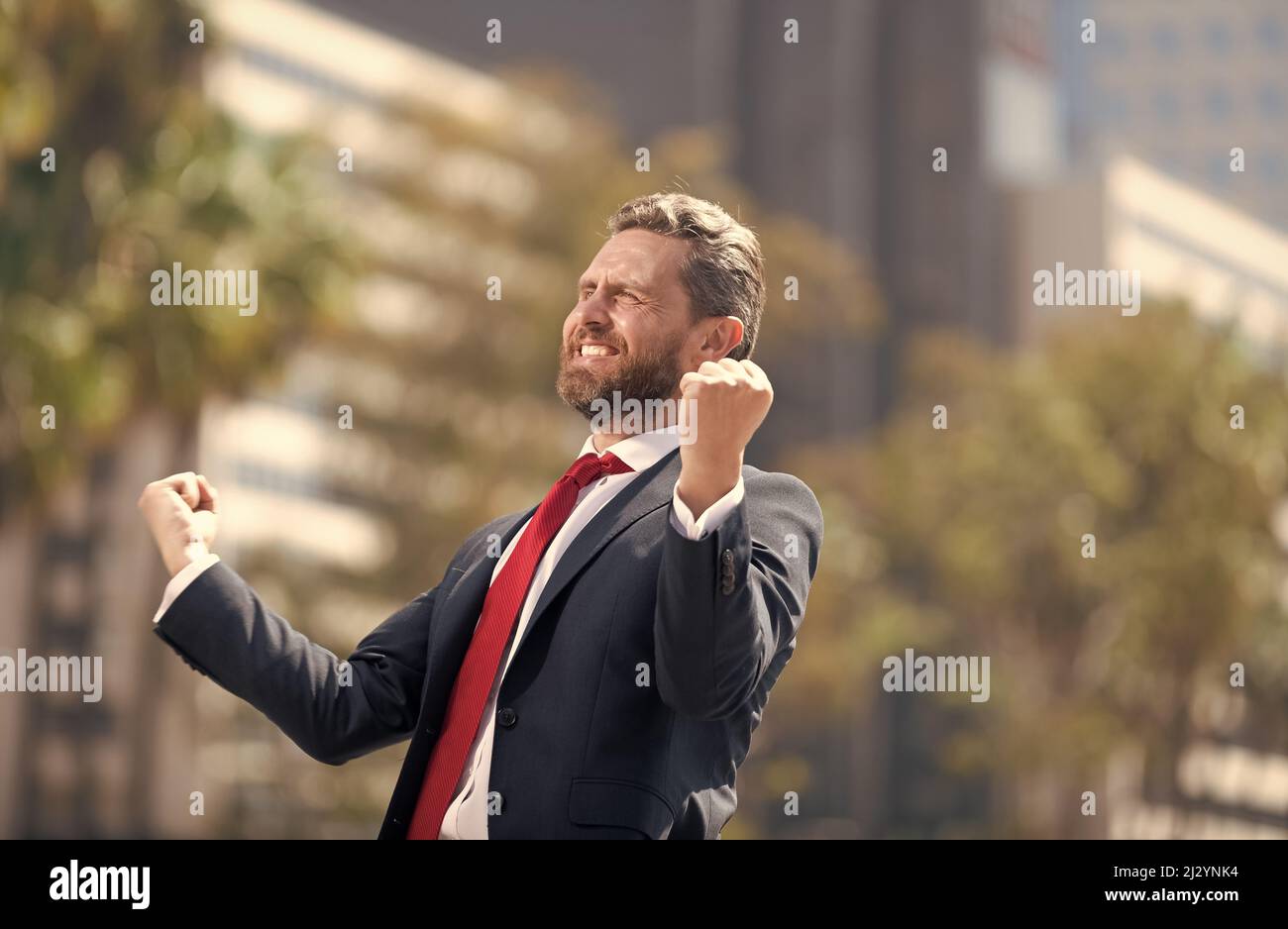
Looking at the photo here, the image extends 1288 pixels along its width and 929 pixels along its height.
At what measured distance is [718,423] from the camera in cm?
215

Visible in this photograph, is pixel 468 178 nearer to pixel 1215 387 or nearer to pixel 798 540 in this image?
pixel 1215 387

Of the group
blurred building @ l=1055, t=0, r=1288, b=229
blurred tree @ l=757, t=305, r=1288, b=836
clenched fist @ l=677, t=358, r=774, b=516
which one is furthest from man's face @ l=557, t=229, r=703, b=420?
blurred building @ l=1055, t=0, r=1288, b=229

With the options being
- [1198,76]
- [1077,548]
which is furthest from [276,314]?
[1198,76]

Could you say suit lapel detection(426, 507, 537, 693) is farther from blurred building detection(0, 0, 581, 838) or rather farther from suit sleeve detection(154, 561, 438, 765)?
blurred building detection(0, 0, 581, 838)

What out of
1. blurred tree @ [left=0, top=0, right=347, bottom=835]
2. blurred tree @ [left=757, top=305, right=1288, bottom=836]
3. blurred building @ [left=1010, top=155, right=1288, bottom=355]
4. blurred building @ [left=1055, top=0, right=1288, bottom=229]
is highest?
blurred building @ [left=1055, top=0, right=1288, bottom=229]

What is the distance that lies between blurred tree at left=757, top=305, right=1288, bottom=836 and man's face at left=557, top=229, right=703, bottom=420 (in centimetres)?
2463

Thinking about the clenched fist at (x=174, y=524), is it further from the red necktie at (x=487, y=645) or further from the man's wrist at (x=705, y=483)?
the man's wrist at (x=705, y=483)

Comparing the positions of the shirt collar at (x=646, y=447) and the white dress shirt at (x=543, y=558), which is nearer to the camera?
the white dress shirt at (x=543, y=558)

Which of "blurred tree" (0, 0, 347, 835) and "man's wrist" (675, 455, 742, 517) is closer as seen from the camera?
"man's wrist" (675, 455, 742, 517)

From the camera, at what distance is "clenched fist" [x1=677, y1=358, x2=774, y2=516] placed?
2.13 meters

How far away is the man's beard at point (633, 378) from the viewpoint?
257 cm

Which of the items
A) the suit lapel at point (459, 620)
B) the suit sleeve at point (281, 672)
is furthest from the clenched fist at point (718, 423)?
the suit sleeve at point (281, 672)

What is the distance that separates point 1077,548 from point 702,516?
1056 inches

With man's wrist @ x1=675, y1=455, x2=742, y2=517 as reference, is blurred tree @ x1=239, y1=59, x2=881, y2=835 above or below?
above
